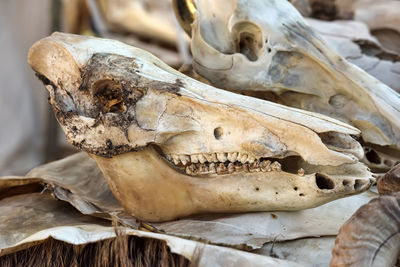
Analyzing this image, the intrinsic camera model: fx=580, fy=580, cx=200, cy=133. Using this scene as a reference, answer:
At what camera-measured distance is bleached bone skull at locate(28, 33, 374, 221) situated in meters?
0.81

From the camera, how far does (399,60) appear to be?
1.35 meters

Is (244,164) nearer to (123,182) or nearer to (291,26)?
(123,182)

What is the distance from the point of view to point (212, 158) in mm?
854

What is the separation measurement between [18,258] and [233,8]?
541mm

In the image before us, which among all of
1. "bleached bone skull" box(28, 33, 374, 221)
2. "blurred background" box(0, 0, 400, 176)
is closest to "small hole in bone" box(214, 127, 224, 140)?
"bleached bone skull" box(28, 33, 374, 221)

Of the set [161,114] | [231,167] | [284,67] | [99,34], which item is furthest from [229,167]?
[99,34]

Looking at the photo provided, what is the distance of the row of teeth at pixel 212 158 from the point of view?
835 mm

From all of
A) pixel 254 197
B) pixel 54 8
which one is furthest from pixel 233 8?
pixel 54 8

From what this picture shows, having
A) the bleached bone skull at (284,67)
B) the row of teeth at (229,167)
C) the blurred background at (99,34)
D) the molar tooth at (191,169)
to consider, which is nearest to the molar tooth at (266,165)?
the row of teeth at (229,167)

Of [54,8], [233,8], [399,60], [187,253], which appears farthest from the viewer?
[54,8]

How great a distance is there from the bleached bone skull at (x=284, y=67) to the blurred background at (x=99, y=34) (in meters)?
0.22

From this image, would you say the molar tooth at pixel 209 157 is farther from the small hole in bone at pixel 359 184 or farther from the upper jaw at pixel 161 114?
the small hole in bone at pixel 359 184

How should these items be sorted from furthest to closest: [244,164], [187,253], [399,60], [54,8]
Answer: [54,8]
[399,60]
[244,164]
[187,253]

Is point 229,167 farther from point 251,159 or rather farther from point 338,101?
point 338,101
